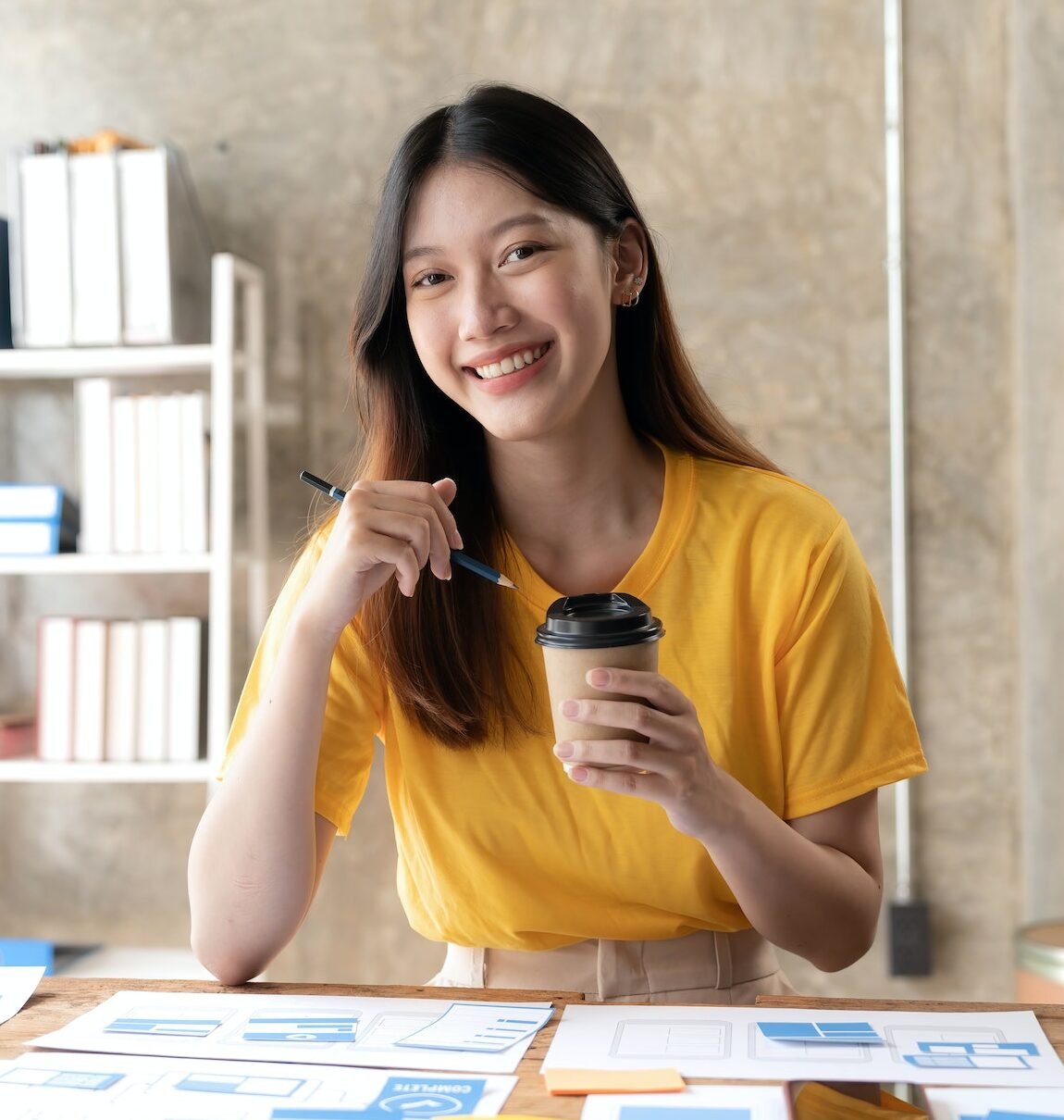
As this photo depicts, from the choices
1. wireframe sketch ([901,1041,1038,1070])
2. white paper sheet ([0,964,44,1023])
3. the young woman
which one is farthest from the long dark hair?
wireframe sketch ([901,1041,1038,1070])

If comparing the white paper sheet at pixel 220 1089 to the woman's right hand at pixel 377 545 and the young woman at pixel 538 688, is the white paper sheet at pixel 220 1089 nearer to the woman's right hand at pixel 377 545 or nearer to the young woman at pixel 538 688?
the young woman at pixel 538 688

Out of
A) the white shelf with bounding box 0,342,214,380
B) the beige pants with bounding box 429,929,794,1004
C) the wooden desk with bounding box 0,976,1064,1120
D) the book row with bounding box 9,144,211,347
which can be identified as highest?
the book row with bounding box 9,144,211,347

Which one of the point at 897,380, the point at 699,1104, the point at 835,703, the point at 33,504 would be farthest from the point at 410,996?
the point at 897,380

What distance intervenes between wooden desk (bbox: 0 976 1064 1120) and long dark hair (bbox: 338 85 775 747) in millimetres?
330

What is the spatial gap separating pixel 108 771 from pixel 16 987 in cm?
141

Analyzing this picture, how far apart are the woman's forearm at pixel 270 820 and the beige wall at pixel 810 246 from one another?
148 centimetres

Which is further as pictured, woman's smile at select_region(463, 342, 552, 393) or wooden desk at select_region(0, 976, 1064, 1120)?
woman's smile at select_region(463, 342, 552, 393)

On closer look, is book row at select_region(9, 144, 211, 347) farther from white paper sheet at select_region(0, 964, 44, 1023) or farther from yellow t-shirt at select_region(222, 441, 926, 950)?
white paper sheet at select_region(0, 964, 44, 1023)

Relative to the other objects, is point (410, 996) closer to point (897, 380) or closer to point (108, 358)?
point (108, 358)

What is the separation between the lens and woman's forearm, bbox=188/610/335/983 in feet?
4.26

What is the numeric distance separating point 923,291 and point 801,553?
1.42 metres

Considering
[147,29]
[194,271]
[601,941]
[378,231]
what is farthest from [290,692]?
[147,29]

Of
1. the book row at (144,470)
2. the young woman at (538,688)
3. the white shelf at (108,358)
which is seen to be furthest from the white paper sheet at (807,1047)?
the white shelf at (108,358)

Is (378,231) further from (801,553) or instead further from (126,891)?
(126,891)
